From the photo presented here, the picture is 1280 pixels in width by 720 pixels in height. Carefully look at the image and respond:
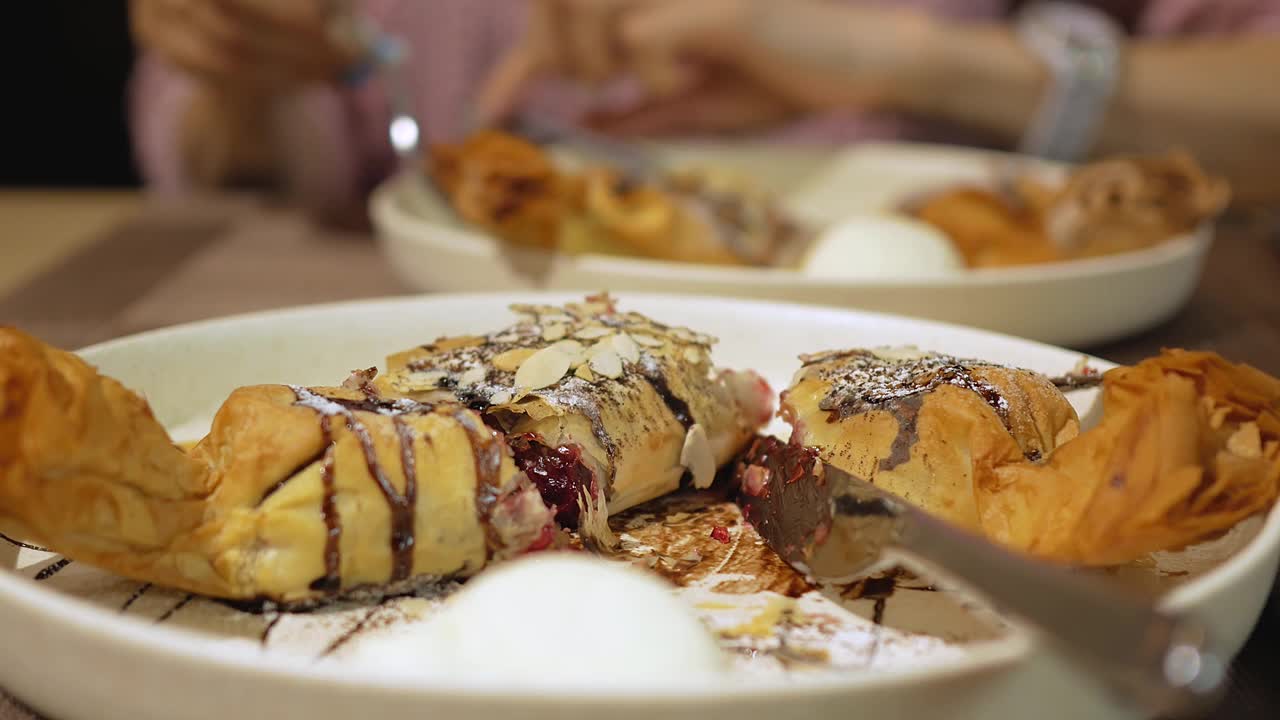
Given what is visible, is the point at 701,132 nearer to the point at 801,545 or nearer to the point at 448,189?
the point at 448,189

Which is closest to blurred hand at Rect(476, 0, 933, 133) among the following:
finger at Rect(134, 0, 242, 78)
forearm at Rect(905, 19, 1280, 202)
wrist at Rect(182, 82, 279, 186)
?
forearm at Rect(905, 19, 1280, 202)

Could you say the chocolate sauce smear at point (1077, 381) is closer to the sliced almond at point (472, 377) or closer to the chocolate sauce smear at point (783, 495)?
the chocolate sauce smear at point (783, 495)

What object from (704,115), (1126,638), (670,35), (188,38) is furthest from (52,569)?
(704,115)

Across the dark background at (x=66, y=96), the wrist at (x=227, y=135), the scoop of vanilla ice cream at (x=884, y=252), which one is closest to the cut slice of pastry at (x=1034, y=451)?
the scoop of vanilla ice cream at (x=884, y=252)

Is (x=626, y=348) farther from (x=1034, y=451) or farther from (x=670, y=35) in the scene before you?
(x=670, y=35)

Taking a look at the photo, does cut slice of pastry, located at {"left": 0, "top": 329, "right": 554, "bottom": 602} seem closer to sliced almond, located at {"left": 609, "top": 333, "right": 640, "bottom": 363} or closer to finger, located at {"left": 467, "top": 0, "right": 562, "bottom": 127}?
sliced almond, located at {"left": 609, "top": 333, "right": 640, "bottom": 363}

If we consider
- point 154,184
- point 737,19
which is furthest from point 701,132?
point 154,184
